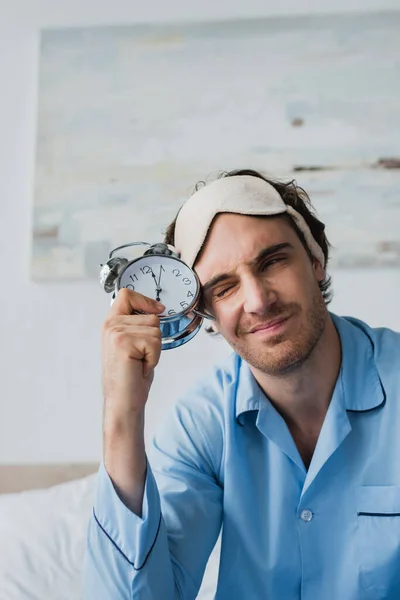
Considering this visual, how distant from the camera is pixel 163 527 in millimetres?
1195

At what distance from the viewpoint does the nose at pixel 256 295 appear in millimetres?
1258

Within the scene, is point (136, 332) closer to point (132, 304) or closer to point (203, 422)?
point (132, 304)

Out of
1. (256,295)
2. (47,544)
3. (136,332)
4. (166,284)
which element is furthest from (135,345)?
(47,544)

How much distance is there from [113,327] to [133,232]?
3.07 feet

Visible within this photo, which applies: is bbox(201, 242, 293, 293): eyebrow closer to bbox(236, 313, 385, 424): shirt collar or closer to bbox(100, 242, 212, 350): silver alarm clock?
bbox(100, 242, 212, 350): silver alarm clock

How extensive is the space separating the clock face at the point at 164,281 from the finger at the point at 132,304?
0.02m

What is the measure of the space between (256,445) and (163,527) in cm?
27

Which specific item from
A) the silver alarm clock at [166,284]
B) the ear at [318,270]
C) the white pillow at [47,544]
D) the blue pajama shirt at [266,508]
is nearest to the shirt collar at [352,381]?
the blue pajama shirt at [266,508]

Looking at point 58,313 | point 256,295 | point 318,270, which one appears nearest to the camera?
point 256,295

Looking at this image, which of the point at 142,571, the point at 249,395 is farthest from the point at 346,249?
the point at 142,571

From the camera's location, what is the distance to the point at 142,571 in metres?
1.15

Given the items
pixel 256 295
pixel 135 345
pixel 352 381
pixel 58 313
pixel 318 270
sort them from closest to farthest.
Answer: pixel 135 345, pixel 256 295, pixel 352 381, pixel 318 270, pixel 58 313

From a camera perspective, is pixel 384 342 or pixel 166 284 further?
pixel 384 342

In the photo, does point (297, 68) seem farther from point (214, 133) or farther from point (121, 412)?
point (121, 412)
